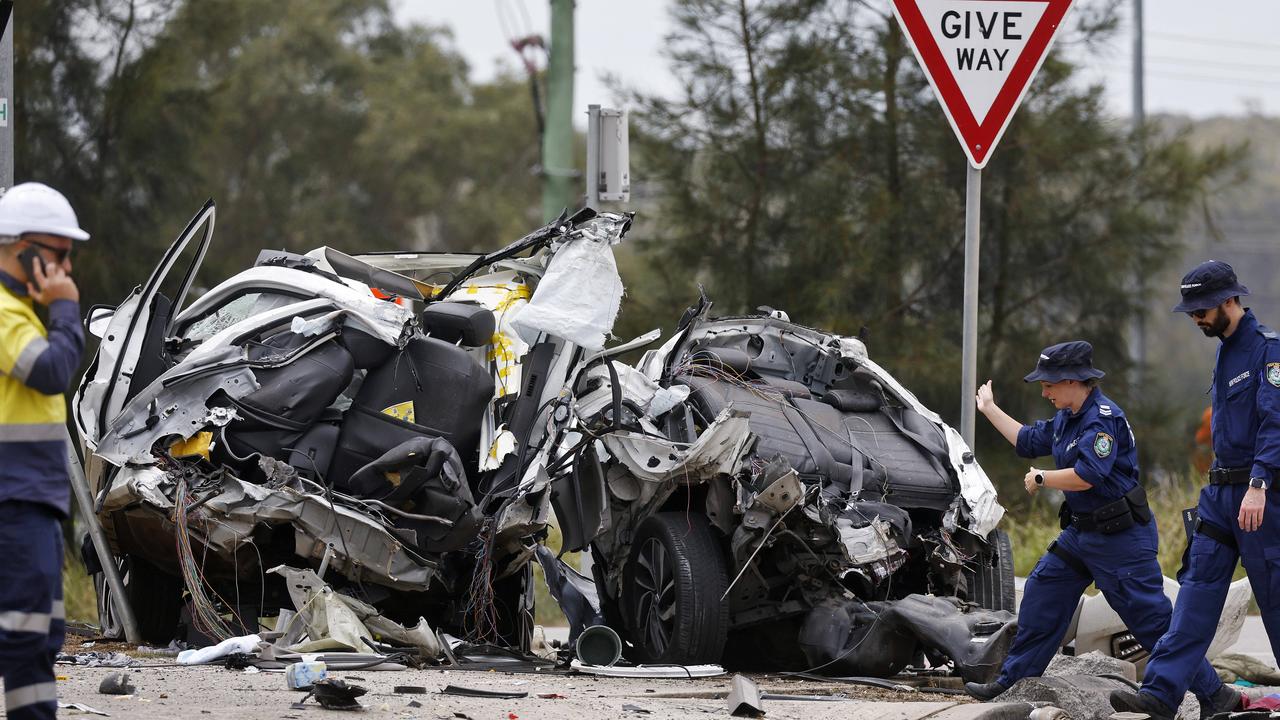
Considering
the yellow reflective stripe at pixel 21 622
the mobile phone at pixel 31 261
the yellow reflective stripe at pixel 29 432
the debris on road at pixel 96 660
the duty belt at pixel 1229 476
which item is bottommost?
the debris on road at pixel 96 660

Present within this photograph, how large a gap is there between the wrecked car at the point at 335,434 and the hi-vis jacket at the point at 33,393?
8.57 feet

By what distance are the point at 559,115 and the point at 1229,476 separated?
32.9ft

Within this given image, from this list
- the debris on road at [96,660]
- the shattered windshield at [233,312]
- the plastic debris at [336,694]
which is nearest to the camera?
the plastic debris at [336,694]

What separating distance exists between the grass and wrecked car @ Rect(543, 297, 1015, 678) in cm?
417

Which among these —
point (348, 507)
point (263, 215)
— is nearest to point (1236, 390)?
point (348, 507)

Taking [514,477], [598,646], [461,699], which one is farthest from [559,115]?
[461,699]

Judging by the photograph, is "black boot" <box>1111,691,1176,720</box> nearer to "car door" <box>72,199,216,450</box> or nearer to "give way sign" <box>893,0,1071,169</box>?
"give way sign" <box>893,0,1071,169</box>

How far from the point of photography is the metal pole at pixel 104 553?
8.29 m

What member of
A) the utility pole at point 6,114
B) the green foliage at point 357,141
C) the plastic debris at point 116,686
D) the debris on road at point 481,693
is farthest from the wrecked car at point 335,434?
the green foliage at point 357,141

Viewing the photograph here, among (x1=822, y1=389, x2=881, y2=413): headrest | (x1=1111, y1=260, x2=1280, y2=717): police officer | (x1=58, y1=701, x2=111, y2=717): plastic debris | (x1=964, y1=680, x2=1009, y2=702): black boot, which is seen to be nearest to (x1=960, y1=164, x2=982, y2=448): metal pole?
(x1=1111, y1=260, x2=1280, y2=717): police officer

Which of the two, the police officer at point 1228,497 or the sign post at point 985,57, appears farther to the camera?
the sign post at point 985,57

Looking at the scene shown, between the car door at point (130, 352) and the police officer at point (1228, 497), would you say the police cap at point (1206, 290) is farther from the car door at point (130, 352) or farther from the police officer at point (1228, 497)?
the car door at point (130, 352)

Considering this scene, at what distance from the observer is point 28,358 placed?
4.67m

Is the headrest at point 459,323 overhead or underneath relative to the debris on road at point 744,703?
overhead
